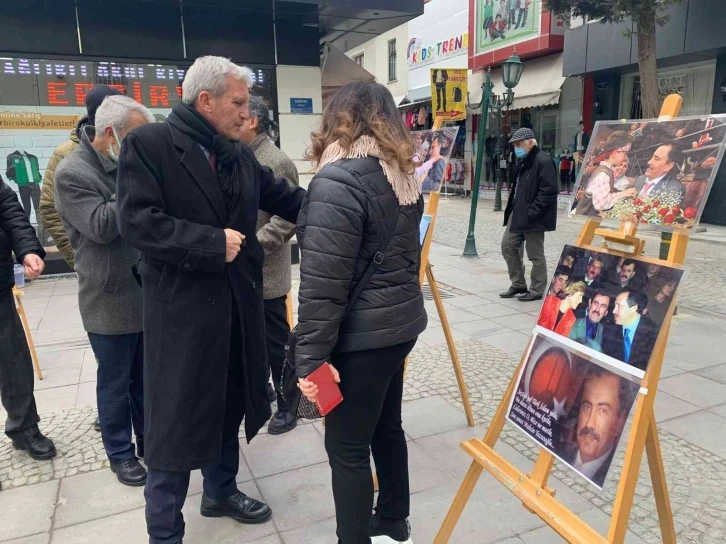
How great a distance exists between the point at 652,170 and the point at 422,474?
6.16 ft

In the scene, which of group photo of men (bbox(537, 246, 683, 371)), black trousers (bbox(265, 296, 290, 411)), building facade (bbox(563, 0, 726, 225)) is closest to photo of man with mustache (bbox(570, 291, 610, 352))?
group photo of men (bbox(537, 246, 683, 371))

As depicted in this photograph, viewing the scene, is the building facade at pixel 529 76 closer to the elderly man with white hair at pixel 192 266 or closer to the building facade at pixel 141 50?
the building facade at pixel 141 50

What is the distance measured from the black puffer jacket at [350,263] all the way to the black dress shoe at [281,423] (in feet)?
5.46

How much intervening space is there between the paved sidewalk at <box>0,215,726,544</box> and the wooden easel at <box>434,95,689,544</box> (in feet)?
1.76

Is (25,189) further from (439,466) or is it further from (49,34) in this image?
(439,466)

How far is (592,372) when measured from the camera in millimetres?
1857

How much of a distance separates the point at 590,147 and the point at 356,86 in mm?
982

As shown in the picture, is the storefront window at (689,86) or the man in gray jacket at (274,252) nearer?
Result: the man in gray jacket at (274,252)

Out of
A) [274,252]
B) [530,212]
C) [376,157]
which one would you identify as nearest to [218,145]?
[376,157]

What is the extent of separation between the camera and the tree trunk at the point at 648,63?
985cm

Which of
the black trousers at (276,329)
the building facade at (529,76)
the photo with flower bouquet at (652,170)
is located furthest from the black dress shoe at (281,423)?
the building facade at (529,76)

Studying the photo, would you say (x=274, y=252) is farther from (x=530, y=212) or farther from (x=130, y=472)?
(x=530, y=212)

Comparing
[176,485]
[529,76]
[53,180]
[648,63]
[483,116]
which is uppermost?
[529,76]

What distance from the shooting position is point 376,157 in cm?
190
